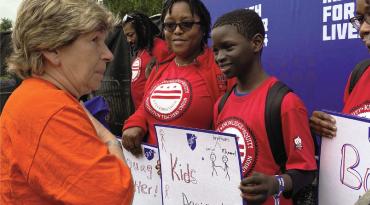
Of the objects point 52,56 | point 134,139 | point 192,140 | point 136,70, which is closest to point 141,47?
point 136,70

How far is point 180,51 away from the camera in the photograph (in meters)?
2.66

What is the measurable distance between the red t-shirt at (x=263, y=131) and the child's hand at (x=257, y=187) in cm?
16

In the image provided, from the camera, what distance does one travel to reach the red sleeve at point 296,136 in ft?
6.04

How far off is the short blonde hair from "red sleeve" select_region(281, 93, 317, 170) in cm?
83

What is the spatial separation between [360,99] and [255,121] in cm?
42

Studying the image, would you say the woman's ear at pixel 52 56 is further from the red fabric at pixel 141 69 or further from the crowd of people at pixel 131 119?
the red fabric at pixel 141 69

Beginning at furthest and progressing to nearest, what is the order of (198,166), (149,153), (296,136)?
(149,153)
(198,166)
(296,136)

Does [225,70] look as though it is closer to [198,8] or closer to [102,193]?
[198,8]

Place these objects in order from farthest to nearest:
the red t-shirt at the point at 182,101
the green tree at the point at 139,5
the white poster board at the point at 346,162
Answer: the green tree at the point at 139,5, the red t-shirt at the point at 182,101, the white poster board at the point at 346,162

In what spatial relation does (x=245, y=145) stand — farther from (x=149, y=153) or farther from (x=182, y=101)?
(x=149, y=153)

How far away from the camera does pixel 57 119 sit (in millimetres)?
1255

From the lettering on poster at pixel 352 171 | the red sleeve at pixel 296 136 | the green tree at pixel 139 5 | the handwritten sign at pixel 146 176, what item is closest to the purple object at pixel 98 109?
the handwritten sign at pixel 146 176

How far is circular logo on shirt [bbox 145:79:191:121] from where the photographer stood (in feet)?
8.13

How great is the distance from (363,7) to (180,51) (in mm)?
1116
